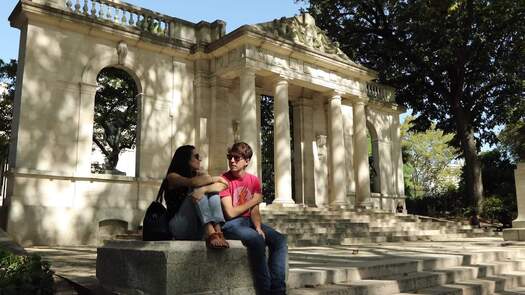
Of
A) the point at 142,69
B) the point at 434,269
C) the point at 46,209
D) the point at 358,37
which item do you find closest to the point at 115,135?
the point at 142,69

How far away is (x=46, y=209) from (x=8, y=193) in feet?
3.87

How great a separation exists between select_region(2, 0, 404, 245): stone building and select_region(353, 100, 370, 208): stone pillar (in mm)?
51

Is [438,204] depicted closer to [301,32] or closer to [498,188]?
[498,188]

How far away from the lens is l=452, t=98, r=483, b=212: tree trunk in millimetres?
24703

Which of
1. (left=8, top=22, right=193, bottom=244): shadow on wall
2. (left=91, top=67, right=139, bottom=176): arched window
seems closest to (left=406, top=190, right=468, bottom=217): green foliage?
(left=8, top=22, right=193, bottom=244): shadow on wall

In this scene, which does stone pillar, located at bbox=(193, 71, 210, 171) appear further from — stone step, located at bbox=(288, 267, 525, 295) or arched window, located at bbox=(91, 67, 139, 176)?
stone step, located at bbox=(288, 267, 525, 295)

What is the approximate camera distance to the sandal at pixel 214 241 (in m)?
4.10

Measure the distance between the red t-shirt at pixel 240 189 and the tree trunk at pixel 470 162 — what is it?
22839 millimetres

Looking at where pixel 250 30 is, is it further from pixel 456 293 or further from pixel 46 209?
pixel 456 293

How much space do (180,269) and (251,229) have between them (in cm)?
86

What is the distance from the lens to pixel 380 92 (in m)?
24.5

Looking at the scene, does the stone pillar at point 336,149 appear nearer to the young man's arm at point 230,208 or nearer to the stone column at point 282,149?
the stone column at point 282,149

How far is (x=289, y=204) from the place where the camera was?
16.7m

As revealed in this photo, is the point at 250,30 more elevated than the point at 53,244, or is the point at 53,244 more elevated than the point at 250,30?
the point at 250,30
